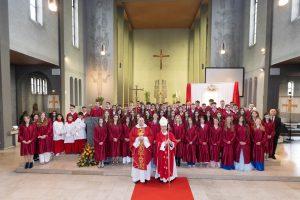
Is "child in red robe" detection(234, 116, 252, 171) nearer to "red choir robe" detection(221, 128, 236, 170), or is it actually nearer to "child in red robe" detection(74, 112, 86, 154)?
"red choir robe" detection(221, 128, 236, 170)

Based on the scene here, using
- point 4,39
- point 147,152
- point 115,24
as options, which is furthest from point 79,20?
point 147,152

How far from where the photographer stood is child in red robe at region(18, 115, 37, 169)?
7.20 meters

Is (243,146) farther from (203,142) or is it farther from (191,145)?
(191,145)

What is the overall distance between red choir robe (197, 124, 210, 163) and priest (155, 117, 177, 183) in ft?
4.32

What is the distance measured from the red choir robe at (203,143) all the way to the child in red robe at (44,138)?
4.52 m

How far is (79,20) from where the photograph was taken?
16984mm

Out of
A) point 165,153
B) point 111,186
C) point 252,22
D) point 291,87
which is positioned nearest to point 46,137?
point 111,186

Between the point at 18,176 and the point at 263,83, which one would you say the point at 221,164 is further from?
the point at 263,83

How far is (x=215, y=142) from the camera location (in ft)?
23.8

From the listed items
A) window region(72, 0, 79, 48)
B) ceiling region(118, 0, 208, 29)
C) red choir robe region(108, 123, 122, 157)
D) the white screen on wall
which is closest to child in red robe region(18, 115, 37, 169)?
red choir robe region(108, 123, 122, 157)

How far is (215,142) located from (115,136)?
292 cm

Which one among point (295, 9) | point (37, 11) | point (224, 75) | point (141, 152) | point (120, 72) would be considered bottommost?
point (141, 152)

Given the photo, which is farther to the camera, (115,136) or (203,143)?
(115,136)

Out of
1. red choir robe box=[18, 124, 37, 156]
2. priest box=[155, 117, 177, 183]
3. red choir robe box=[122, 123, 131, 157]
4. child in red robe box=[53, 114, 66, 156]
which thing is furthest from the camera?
child in red robe box=[53, 114, 66, 156]
